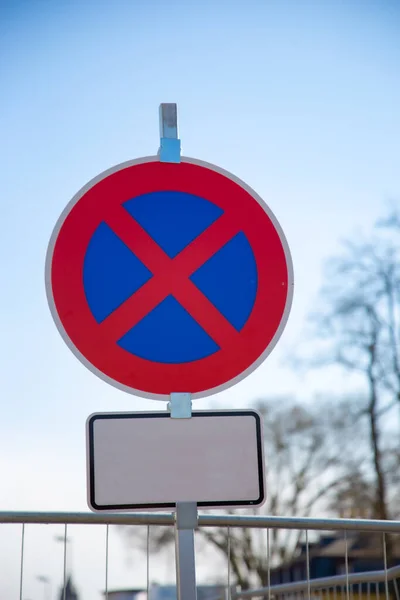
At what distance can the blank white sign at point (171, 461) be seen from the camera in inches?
92.2

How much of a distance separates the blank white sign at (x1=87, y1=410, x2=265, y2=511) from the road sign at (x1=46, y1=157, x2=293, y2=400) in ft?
0.32

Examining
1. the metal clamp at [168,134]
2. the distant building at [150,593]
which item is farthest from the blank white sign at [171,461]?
the distant building at [150,593]

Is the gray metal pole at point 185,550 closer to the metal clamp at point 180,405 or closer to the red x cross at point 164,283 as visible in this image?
the metal clamp at point 180,405

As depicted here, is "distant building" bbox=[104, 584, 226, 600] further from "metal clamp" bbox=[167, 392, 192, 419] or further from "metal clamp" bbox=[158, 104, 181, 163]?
"metal clamp" bbox=[158, 104, 181, 163]

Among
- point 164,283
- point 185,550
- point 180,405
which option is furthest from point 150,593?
point 164,283

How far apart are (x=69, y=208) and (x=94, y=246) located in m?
0.13

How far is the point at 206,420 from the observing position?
2.42 metres

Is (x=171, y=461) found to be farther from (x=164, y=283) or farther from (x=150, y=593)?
(x=150, y=593)

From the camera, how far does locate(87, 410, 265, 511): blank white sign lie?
2342 mm

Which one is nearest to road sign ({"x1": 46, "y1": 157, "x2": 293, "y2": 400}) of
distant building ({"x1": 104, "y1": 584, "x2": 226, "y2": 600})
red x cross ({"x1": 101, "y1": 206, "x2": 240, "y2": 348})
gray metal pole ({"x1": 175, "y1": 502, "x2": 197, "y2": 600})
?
red x cross ({"x1": 101, "y1": 206, "x2": 240, "y2": 348})

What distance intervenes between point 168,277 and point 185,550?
28.9 inches

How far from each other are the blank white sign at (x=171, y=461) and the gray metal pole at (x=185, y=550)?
1.2 inches

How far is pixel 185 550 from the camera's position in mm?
2355

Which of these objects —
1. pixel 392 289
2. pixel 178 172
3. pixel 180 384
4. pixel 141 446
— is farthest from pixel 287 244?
pixel 392 289
